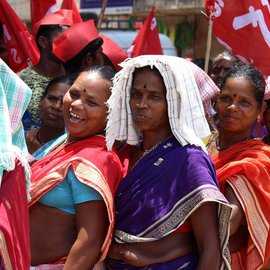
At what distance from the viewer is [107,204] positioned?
236 centimetres

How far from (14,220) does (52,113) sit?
1598mm

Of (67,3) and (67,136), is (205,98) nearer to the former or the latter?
(67,136)

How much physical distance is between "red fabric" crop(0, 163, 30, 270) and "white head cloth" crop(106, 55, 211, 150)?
0.57 m

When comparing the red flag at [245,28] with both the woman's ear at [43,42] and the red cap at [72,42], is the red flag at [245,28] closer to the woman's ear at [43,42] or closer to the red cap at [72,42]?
the red cap at [72,42]

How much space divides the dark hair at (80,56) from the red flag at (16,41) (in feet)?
0.84

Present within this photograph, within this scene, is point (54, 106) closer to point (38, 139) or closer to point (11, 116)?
point (38, 139)

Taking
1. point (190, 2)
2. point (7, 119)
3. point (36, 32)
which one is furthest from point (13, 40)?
point (190, 2)

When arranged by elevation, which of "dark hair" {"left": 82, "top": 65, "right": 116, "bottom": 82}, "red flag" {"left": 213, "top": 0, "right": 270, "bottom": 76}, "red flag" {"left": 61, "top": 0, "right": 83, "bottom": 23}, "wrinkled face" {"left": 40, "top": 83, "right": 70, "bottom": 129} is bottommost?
"wrinkled face" {"left": 40, "top": 83, "right": 70, "bottom": 129}

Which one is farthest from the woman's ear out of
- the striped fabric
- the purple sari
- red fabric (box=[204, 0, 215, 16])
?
the striped fabric

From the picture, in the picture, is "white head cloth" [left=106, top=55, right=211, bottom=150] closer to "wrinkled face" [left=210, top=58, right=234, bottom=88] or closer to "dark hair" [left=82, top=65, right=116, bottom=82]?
"dark hair" [left=82, top=65, right=116, bottom=82]

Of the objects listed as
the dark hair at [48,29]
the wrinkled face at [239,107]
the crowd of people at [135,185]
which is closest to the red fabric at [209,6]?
the dark hair at [48,29]

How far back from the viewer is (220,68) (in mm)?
4672

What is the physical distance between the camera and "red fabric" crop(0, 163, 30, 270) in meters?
2.01

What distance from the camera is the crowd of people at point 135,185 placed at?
92.1 inches
